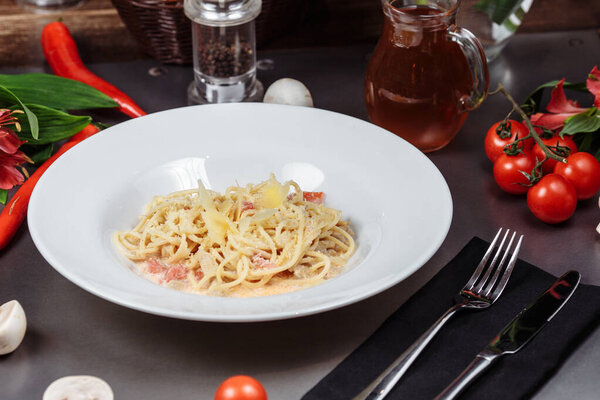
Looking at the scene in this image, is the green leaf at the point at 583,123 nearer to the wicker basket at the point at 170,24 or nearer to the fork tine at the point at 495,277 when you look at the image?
the fork tine at the point at 495,277

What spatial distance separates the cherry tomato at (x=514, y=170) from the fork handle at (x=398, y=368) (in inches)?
18.0

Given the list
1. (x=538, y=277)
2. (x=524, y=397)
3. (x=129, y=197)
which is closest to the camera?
(x=524, y=397)

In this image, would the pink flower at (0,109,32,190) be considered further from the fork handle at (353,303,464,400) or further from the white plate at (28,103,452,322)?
the fork handle at (353,303,464,400)

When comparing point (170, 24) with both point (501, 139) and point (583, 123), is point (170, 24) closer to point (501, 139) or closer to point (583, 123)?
point (501, 139)

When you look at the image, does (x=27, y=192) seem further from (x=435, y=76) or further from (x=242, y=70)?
(x=435, y=76)

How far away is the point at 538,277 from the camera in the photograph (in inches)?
51.1

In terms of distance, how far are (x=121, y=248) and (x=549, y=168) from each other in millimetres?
892

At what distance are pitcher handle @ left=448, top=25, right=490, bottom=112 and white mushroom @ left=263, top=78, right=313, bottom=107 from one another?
0.36 m

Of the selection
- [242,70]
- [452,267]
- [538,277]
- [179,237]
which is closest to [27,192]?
[179,237]

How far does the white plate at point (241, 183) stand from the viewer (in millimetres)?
1086

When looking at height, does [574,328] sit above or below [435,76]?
below

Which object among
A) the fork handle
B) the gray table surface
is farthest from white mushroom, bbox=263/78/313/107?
the fork handle

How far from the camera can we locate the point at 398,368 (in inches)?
42.4

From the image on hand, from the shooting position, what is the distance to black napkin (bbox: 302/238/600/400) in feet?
3.51
